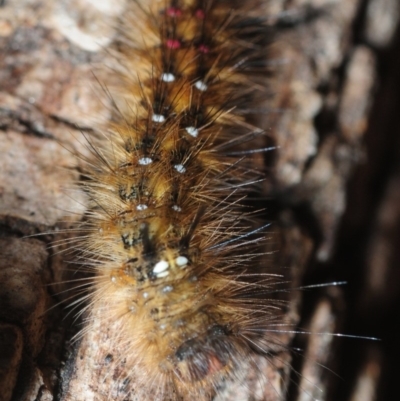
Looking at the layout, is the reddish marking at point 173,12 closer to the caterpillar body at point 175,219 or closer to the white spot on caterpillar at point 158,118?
the caterpillar body at point 175,219

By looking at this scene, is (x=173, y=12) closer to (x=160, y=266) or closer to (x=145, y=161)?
(x=145, y=161)

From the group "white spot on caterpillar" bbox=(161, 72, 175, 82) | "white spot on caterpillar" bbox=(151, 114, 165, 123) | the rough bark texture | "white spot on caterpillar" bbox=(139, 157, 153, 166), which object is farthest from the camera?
"white spot on caterpillar" bbox=(161, 72, 175, 82)

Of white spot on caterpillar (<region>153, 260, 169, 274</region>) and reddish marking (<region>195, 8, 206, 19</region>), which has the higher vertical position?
reddish marking (<region>195, 8, 206, 19</region>)

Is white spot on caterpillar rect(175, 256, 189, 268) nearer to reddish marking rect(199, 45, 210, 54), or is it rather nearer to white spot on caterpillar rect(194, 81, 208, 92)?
white spot on caterpillar rect(194, 81, 208, 92)

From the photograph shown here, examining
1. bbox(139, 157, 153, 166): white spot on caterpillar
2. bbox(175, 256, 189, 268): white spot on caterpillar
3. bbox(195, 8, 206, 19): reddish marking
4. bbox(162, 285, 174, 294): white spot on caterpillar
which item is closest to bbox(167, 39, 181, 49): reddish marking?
bbox(195, 8, 206, 19): reddish marking

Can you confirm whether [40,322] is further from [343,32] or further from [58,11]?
[343,32]
